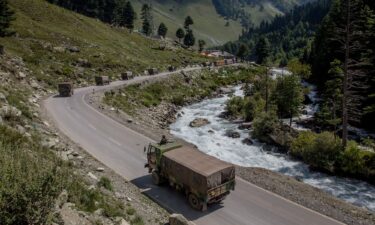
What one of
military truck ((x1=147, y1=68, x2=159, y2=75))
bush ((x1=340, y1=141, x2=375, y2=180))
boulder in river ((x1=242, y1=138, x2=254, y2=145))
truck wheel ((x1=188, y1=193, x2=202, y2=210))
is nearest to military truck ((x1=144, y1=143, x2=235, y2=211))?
truck wheel ((x1=188, y1=193, x2=202, y2=210))

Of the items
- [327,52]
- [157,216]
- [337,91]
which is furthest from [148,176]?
[327,52]

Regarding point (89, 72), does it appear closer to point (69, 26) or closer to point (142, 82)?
point (142, 82)

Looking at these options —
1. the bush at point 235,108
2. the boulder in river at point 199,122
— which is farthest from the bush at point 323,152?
the bush at point 235,108

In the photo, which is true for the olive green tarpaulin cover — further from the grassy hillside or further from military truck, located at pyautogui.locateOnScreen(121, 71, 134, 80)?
military truck, located at pyautogui.locateOnScreen(121, 71, 134, 80)

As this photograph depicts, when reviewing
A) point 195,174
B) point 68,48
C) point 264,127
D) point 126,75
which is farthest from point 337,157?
point 68,48

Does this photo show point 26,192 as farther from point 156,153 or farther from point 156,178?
point 156,178

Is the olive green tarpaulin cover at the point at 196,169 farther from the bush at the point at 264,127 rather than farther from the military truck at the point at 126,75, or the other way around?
the military truck at the point at 126,75
